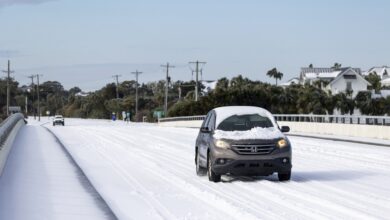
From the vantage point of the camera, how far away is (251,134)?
16906mm

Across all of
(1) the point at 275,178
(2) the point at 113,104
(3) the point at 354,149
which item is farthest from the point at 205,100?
(1) the point at 275,178

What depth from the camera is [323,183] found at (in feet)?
54.7

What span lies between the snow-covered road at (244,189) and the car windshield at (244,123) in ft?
3.77

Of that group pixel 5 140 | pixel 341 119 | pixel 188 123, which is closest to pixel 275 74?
pixel 188 123

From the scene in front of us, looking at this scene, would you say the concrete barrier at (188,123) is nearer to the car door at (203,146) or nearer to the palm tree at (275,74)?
the car door at (203,146)

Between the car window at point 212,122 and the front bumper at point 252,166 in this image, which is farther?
the car window at point 212,122

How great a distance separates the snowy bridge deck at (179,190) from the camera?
40.1ft

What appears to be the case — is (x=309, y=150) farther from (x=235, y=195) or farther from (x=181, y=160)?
(x=235, y=195)

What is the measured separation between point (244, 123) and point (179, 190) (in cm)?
307

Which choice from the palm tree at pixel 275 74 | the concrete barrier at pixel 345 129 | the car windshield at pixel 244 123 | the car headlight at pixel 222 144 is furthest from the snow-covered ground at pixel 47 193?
the palm tree at pixel 275 74

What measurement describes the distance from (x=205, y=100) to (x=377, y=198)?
94.8 meters

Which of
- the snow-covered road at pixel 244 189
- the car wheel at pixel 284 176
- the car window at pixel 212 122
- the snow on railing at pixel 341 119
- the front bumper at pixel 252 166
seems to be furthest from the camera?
the snow on railing at pixel 341 119

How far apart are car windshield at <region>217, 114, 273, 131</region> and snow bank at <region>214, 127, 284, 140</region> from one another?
40 cm

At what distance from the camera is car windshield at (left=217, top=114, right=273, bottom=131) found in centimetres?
1781
